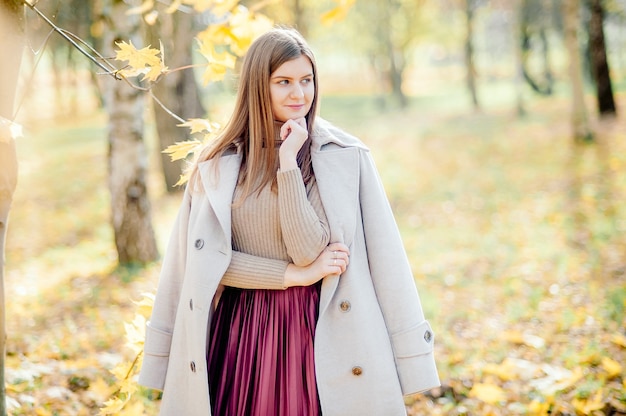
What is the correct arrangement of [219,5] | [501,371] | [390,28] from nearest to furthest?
[219,5]
[501,371]
[390,28]

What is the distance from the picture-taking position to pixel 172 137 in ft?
34.4

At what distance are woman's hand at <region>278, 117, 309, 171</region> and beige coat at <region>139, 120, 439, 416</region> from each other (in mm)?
115

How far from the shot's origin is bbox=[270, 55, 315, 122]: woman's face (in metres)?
2.42

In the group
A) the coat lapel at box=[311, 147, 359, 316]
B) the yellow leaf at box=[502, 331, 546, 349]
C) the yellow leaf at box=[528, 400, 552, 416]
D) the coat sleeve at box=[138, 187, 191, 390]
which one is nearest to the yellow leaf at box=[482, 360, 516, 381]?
the yellow leaf at box=[528, 400, 552, 416]

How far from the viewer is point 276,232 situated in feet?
8.04

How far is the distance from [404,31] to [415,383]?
25478 millimetres

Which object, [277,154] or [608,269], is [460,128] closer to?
[608,269]

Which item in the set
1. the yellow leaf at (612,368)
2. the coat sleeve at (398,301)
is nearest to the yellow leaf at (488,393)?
the yellow leaf at (612,368)

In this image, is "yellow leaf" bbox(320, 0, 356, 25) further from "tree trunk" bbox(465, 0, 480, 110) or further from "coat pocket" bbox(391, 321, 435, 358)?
"tree trunk" bbox(465, 0, 480, 110)

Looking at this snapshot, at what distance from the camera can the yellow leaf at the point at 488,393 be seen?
3.51m

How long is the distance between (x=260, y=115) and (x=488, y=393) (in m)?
2.20

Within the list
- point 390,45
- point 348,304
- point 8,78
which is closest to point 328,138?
point 348,304

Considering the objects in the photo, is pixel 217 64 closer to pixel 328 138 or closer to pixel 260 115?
pixel 260 115

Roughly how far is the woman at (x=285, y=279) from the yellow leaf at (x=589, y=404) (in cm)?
146
